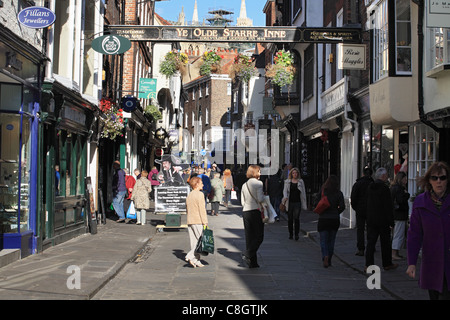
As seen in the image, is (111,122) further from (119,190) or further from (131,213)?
(131,213)

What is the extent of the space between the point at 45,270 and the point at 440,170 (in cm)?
657

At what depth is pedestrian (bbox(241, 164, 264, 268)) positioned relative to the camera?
1041 centimetres

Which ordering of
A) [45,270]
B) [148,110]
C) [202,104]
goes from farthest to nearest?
[202,104] < [148,110] < [45,270]

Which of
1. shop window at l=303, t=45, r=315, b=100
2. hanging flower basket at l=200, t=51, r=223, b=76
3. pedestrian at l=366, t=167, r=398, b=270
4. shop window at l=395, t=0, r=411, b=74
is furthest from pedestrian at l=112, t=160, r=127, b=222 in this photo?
pedestrian at l=366, t=167, r=398, b=270

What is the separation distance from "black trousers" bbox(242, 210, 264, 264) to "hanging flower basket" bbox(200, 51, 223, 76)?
955cm

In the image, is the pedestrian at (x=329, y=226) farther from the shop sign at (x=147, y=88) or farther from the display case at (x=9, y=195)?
the shop sign at (x=147, y=88)

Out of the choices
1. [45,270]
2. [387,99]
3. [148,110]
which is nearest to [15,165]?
[45,270]

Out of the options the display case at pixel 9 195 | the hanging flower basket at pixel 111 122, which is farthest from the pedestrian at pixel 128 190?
the display case at pixel 9 195

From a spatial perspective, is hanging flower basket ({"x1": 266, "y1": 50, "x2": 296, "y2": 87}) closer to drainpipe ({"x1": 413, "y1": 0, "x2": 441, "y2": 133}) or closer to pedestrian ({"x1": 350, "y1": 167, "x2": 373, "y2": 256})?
drainpipe ({"x1": 413, "y1": 0, "x2": 441, "y2": 133})

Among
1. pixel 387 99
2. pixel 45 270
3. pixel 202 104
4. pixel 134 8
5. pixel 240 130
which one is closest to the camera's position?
pixel 45 270

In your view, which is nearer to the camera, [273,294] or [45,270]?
[273,294]

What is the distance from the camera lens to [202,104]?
247ft

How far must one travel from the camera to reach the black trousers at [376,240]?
9797 mm

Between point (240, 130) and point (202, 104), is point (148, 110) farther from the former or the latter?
point (202, 104)
